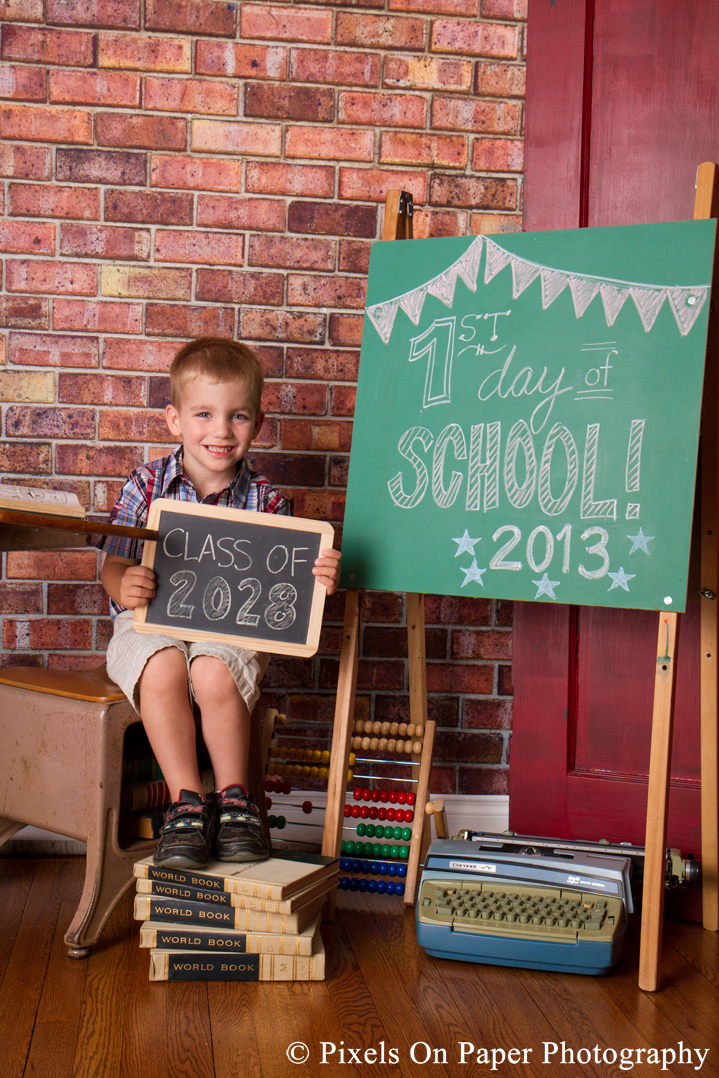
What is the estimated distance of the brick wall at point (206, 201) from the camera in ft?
7.16

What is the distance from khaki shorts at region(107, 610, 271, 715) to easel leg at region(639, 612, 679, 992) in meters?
0.81

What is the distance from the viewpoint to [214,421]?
76.0 inches

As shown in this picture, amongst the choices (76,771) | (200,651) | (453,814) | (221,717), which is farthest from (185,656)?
(453,814)

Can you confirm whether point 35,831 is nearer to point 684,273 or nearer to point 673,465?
point 673,465

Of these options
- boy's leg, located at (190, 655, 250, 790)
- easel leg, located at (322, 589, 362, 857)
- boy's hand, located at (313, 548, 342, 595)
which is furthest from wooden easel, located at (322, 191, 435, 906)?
boy's leg, located at (190, 655, 250, 790)

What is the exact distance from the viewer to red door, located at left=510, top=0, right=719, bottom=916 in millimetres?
2066

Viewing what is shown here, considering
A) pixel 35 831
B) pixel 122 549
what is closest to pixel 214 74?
pixel 122 549

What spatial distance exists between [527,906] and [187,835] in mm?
670

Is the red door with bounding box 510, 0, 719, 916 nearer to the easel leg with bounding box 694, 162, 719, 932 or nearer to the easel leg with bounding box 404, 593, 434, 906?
the easel leg with bounding box 694, 162, 719, 932

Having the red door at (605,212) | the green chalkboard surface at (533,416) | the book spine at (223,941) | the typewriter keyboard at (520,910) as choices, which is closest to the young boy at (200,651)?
the book spine at (223,941)

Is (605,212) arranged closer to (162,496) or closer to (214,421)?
(214,421)

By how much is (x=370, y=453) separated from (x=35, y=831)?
1.33 metres

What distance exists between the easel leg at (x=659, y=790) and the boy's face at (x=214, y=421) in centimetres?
101

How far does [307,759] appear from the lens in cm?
203
